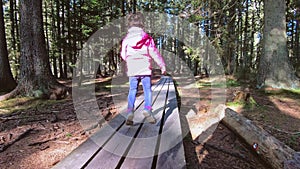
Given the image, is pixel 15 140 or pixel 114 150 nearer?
pixel 114 150

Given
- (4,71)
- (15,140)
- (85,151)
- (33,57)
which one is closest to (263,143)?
(85,151)

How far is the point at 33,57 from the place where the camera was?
637cm

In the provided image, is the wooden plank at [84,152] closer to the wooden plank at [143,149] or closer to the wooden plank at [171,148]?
the wooden plank at [143,149]

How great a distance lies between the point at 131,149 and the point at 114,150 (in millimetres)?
198

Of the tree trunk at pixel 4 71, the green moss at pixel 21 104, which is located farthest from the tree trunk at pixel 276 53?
the tree trunk at pixel 4 71

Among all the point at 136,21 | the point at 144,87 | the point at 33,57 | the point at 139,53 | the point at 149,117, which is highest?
the point at 136,21

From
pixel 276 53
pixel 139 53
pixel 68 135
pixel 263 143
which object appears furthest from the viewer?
pixel 276 53

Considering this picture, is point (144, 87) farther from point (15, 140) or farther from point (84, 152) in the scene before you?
point (15, 140)

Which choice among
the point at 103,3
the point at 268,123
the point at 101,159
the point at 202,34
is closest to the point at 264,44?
the point at 268,123

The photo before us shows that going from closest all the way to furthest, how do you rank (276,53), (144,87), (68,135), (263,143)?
(263,143) → (144,87) → (68,135) → (276,53)

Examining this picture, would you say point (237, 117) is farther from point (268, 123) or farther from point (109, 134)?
point (109, 134)

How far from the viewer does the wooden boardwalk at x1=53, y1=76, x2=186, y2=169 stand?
1.90 m

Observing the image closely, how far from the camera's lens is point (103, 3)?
17672 millimetres

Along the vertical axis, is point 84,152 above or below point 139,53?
below
